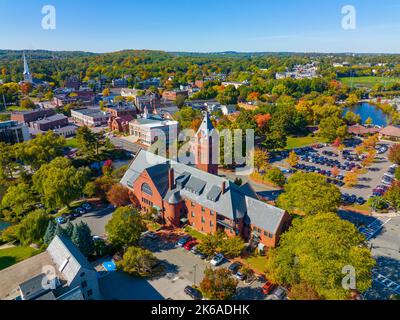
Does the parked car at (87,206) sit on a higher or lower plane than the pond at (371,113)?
lower

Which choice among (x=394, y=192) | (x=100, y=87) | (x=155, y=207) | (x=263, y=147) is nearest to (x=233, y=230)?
(x=155, y=207)

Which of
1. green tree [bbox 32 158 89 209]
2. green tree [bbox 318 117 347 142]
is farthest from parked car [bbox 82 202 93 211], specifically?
green tree [bbox 318 117 347 142]

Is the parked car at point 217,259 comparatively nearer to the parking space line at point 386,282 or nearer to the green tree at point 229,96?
the parking space line at point 386,282

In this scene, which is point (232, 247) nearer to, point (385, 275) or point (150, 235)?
point (150, 235)

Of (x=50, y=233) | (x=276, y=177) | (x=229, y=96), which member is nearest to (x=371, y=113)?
(x=229, y=96)

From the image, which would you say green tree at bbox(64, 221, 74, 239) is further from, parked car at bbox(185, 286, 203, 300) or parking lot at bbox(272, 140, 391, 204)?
parking lot at bbox(272, 140, 391, 204)

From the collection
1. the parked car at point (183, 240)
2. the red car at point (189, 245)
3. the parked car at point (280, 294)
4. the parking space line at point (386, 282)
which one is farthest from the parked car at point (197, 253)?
the parking space line at point (386, 282)

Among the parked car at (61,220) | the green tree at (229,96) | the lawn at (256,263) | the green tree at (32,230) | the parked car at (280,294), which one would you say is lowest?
the parked car at (280,294)
